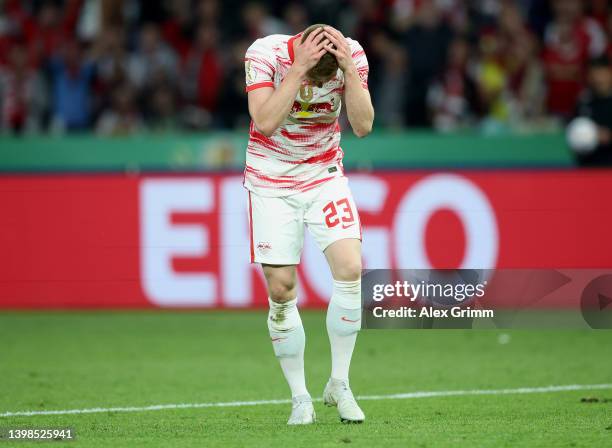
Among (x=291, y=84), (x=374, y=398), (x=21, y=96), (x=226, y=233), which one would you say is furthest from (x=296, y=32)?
(x=291, y=84)

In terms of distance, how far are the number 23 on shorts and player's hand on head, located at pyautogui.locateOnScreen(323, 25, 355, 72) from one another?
77 cm

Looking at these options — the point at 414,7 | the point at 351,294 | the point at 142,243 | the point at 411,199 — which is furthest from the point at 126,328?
the point at 414,7

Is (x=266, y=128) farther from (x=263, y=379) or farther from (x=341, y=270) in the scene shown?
(x=263, y=379)

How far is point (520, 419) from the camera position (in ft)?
23.7

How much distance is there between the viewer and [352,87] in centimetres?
670

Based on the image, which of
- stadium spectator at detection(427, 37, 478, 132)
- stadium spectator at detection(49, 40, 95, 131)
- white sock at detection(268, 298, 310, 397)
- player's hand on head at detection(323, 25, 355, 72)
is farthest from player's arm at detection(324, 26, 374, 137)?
stadium spectator at detection(49, 40, 95, 131)

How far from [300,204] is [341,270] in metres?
0.43

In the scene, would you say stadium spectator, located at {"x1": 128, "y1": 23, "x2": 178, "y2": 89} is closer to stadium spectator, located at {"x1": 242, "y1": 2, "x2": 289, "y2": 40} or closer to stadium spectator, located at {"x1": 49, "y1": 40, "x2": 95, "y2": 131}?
stadium spectator, located at {"x1": 49, "y1": 40, "x2": 95, "y2": 131}

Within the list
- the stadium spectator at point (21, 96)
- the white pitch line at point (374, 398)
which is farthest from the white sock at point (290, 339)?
the stadium spectator at point (21, 96)

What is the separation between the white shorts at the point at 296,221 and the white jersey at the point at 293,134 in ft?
0.19

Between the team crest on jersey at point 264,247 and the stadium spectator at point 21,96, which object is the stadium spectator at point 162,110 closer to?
the stadium spectator at point 21,96

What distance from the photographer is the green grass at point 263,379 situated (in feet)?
22.1

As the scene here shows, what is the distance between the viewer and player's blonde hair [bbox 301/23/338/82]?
6629 millimetres

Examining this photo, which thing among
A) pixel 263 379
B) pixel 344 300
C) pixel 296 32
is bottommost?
pixel 263 379
